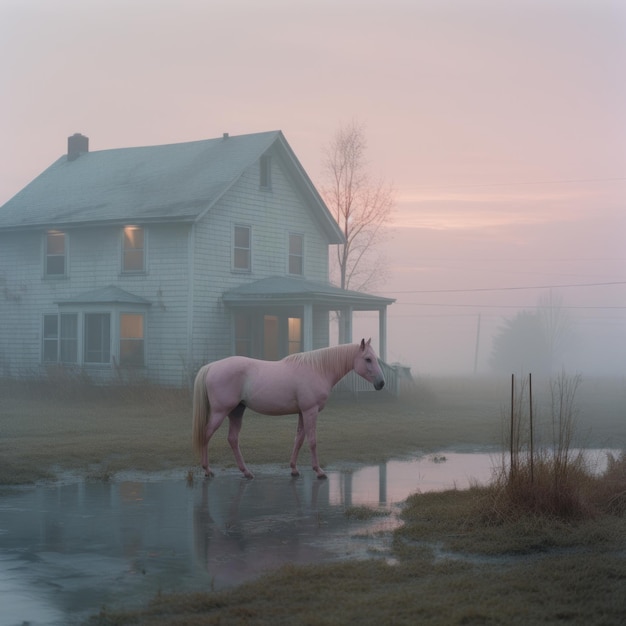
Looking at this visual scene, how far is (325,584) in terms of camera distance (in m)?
7.49

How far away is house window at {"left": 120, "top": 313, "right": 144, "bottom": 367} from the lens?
31.3 metres

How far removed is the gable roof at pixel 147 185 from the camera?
3155 centimetres

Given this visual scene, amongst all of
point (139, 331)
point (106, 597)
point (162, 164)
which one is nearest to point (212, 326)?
point (139, 331)

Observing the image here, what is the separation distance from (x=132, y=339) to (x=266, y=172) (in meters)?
7.51

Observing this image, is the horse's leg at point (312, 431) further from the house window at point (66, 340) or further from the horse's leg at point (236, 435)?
the house window at point (66, 340)

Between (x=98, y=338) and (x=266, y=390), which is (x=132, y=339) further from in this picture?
(x=266, y=390)

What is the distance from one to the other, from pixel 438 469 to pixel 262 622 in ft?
31.0

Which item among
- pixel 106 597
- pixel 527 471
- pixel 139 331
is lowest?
pixel 106 597

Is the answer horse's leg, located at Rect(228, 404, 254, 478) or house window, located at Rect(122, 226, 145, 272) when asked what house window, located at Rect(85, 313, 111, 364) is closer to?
house window, located at Rect(122, 226, 145, 272)

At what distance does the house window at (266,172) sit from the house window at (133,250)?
15.5ft

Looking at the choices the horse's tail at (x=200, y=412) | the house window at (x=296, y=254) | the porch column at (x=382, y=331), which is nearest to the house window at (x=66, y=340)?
the house window at (x=296, y=254)

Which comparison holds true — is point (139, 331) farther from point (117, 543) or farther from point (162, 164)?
point (117, 543)

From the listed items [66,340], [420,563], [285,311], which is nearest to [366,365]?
[420,563]

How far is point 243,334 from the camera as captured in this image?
33094 mm
